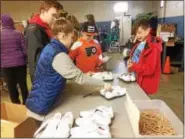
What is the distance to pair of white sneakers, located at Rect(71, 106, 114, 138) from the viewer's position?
1071 mm

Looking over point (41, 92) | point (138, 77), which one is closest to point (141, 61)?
point (138, 77)

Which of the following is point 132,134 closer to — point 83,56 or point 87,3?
point 83,56

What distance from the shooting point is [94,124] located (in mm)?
1156

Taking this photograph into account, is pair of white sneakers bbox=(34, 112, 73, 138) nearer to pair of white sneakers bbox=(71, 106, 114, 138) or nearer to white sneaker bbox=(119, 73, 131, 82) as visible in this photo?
pair of white sneakers bbox=(71, 106, 114, 138)

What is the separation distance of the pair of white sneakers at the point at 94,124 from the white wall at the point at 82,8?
27.6ft

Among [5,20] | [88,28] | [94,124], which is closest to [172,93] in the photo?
[88,28]

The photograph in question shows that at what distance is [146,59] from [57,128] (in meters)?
1.27

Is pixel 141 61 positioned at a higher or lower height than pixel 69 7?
lower

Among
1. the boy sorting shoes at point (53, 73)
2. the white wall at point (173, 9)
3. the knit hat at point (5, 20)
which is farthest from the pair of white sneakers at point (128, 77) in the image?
the white wall at point (173, 9)

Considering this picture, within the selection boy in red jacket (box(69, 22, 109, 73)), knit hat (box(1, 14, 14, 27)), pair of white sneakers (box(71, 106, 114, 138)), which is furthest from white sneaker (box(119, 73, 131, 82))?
knit hat (box(1, 14, 14, 27))

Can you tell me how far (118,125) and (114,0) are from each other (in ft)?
28.4

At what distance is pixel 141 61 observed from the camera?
2.14 m

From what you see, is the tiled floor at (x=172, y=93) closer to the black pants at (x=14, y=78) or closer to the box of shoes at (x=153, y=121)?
the black pants at (x=14, y=78)

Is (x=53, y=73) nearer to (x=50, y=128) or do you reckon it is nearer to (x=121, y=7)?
(x=50, y=128)
